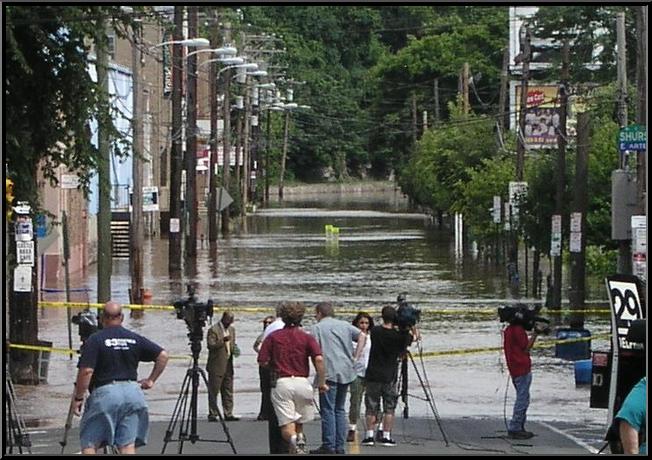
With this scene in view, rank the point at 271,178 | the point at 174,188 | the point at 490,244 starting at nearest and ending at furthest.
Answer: the point at 174,188 < the point at 490,244 < the point at 271,178

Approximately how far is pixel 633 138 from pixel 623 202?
2.28 metres

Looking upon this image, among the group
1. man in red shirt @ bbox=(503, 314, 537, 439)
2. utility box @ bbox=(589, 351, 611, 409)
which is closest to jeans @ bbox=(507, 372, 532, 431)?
man in red shirt @ bbox=(503, 314, 537, 439)

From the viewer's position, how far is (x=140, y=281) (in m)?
36.7

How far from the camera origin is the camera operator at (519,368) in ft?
58.2

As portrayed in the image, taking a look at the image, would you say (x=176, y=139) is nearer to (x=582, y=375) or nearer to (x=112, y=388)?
(x=582, y=375)

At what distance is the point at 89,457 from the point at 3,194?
137 inches

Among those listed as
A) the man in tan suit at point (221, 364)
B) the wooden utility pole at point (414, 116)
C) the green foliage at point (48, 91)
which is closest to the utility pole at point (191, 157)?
the green foliage at point (48, 91)

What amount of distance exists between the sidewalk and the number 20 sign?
7.53 feet

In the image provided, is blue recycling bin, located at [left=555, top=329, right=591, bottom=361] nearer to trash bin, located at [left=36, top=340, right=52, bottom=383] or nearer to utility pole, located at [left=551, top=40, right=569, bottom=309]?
utility pole, located at [left=551, top=40, right=569, bottom=309]

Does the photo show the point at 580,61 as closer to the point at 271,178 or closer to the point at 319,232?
the point at 319,232

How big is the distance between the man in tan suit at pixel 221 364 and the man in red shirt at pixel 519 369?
3511mm

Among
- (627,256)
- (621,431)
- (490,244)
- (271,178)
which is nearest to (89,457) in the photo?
(621,431)

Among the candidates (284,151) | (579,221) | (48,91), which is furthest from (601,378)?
(284,151)

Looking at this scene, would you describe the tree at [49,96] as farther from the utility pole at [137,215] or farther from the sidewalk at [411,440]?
the utility pole at [137,215]
